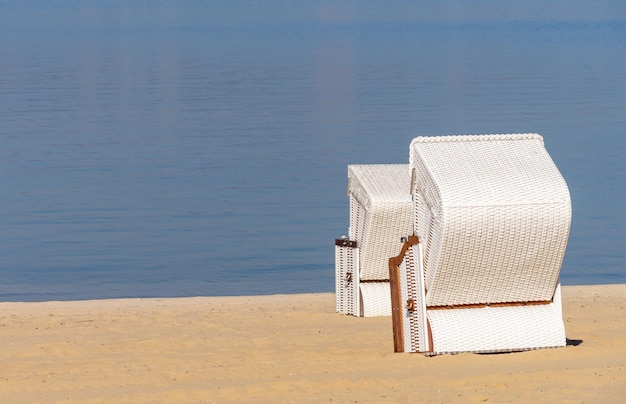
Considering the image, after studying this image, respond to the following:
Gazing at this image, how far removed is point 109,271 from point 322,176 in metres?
8.69

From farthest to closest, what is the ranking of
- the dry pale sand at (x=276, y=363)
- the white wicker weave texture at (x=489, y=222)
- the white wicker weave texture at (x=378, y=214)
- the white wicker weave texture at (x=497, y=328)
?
the white wicker weave texture at (x=378, y=214), the white wicker weave texture at (x=497, y=328), the white wicker weave texture at (x=489, y=222), the dry pale sand at (x=276, y=363)

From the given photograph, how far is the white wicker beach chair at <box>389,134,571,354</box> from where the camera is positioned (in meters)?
8.21

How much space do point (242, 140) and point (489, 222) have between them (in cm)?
2316

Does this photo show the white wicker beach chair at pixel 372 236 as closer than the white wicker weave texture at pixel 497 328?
No

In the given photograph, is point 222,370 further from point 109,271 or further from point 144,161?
point 144,161

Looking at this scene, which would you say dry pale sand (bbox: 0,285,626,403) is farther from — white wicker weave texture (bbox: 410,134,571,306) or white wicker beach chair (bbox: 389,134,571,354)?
white wicker weave texture (bbox: 410,134,571,306)

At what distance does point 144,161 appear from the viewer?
2802 cm

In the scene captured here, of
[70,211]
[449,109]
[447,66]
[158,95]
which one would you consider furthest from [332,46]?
[70,211]

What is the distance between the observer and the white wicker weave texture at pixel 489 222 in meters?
8.19

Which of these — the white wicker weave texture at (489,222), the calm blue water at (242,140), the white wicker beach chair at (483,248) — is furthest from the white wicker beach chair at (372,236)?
the calm blue water at (242,140)

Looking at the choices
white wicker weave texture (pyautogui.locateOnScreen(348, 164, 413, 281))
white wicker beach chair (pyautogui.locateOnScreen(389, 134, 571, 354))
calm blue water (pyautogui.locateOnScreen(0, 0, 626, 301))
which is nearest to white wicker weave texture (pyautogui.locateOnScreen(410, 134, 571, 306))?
white wicker beach chair (pyautogui.locateOnScreen(389, 134, 571, 354))

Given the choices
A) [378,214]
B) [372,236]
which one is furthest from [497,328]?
[372,236]

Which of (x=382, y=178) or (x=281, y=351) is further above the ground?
(x=382, y=178)

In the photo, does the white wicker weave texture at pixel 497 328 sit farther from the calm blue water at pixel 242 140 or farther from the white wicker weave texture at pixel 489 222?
the calm blue water at pixel 242 140
